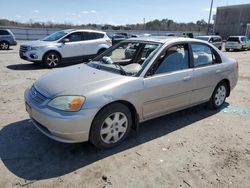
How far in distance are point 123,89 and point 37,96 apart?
1.28 meters

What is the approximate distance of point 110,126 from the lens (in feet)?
11.8

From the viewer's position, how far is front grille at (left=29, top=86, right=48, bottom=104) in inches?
137

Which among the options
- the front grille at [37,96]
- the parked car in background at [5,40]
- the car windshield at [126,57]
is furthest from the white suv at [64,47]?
the parked car in background at [5,40]

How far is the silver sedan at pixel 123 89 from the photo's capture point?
3.28 meters

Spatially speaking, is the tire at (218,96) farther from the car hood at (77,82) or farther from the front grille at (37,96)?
the front grille at (37,96)

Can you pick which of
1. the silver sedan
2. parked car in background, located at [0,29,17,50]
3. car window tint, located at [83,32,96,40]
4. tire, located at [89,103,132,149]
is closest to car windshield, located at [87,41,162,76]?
the silver sedan

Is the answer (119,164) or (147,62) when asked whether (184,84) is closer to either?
(147,62)

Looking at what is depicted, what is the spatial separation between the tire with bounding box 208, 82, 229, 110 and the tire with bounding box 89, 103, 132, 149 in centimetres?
240

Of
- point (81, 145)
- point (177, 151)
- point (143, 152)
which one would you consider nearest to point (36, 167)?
point (81, 145)

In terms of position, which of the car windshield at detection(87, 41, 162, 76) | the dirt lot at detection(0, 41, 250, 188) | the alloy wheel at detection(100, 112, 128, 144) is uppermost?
the car windshield at detection(87, 41, 162, 76)

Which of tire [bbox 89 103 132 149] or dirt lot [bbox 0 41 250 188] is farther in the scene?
tire [bbox 89 103 132 149]

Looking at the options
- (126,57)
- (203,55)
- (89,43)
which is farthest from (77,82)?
(89,43)

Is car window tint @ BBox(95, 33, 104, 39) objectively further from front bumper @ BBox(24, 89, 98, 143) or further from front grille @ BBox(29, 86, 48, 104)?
front bumper @ BBox(24, 89, 98, 143)

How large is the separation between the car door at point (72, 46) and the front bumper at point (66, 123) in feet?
26.0
